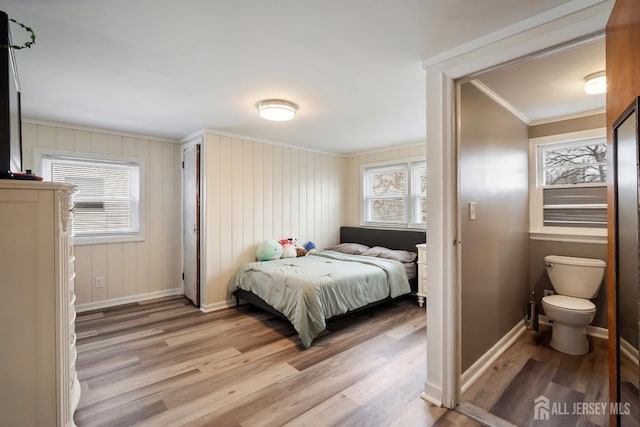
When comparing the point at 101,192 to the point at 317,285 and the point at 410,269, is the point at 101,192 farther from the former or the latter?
the point at 410,269

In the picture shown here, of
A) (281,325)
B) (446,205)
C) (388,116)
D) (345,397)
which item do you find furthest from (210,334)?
(388,116)

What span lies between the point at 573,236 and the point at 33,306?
166 inches

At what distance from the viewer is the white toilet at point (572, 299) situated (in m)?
2.54

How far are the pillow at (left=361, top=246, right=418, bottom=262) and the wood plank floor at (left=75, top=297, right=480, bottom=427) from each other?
0.80 meters

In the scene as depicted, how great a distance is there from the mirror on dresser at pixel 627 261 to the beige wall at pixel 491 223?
873 mm

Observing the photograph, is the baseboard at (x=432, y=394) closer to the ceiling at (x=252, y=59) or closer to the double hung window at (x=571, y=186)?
the ceiling at (x=252, y=59)

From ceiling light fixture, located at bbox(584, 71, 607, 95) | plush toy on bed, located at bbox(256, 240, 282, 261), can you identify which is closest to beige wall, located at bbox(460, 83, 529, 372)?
ceiling light fixture, located at bbox(584, 71, 607, 95)

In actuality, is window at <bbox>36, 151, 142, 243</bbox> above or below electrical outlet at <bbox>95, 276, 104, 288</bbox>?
above

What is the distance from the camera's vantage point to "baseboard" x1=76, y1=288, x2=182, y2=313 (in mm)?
3707

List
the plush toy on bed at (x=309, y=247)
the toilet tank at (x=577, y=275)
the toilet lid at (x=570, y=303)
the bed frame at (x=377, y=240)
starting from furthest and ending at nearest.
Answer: the plush toy on bed at (x=309, y=247) < the bed frame at (x=377, y=240) < the toilet tank at (x=577, y=275) < the toilet lid at (x=570, y=303)

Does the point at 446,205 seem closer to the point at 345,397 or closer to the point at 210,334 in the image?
the point at 345,397

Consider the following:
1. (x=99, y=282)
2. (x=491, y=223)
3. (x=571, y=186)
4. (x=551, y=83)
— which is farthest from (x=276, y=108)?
(x=99, y=282)

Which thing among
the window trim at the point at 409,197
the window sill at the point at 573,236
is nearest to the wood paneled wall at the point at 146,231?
the window trim at the point at 409,197

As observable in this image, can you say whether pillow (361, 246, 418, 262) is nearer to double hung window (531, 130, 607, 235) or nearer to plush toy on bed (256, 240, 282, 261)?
plush toy on bed (256, 240, 282, 261)
